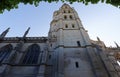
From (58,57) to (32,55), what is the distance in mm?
4293

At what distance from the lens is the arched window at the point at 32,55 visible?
20.0 metres

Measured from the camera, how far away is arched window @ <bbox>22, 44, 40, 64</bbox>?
20.0m

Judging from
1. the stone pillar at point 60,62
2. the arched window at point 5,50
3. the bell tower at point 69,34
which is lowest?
the stone pillar at point 60,62

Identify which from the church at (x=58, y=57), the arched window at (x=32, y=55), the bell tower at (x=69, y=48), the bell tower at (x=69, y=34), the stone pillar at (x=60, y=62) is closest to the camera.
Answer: the stone pillar at (x=60, y=62)

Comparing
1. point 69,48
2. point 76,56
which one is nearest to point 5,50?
point 69,48

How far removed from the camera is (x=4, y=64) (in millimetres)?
17500

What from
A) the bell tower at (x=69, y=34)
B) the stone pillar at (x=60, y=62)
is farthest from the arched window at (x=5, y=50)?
the stone pillar at (x=60, y=62)

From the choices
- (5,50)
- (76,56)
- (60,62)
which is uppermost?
(5,50)

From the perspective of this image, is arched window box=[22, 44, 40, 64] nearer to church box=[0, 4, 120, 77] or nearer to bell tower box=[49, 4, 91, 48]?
church box=[0, 4, 120, 77]

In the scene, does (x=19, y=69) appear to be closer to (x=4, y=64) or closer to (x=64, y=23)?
(x=4, y=64)

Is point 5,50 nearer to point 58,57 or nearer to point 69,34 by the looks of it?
point 58,57

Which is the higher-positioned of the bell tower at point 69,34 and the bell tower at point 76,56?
the bell tower at point 69,34

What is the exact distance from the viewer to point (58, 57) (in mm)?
19531

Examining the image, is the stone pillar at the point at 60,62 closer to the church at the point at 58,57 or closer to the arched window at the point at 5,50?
the church at the point at 58,57
